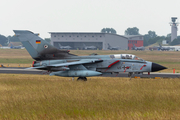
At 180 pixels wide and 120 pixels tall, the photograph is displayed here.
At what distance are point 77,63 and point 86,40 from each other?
11326 centimetres

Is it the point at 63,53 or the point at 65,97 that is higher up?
the point at 63,53

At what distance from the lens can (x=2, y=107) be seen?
1129 centimetres

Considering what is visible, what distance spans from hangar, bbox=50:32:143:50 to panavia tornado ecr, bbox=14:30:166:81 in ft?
347

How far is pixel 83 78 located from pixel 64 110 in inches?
476

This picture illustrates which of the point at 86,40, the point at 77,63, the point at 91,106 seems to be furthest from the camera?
the point at 86,40

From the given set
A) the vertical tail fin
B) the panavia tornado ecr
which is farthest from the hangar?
the panavia tornado ecr

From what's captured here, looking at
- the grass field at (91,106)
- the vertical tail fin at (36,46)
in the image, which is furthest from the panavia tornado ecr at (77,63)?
the grass field at (91,106)

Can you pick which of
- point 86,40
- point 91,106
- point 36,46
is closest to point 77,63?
point 36,46

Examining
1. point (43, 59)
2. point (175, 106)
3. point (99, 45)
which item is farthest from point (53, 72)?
point (99, 45)

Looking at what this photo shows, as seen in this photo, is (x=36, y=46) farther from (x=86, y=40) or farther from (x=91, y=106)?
(x=86, y=40)

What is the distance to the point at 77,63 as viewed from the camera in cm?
2169

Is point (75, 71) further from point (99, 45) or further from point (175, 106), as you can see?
point (99, 45)

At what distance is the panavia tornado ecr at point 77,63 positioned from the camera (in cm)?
2203

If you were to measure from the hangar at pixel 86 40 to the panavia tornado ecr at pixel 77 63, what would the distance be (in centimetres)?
10576
